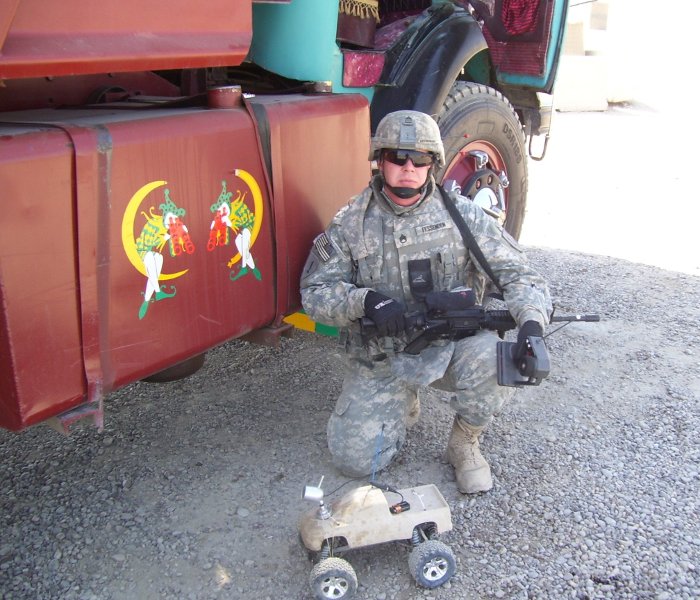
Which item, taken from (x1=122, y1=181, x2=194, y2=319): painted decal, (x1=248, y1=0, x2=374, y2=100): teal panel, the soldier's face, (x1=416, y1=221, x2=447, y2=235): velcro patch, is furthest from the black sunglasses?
(x1=122, y1=181, x2=194, y2=319): painted decal

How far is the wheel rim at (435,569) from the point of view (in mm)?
2170

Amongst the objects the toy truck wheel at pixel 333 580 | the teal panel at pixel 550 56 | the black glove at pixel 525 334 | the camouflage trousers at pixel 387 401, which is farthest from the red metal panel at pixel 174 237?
the teal panel at pixel 550 56

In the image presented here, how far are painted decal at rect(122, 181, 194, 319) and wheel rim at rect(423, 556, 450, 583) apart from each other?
1.06 m

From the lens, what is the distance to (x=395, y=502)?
7.44 ft

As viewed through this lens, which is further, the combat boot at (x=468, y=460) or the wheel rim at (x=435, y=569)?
the combat boot at (x=468, y=460)

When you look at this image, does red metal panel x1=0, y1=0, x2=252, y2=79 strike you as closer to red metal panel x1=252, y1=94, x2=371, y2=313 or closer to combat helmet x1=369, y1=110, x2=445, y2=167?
red metal panel x1=252, y1=94, x2=371, y2=313

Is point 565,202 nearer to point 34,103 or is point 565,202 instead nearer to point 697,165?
point 697,165

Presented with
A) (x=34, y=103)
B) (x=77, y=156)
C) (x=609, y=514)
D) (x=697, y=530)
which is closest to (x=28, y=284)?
(x=77, y=156)

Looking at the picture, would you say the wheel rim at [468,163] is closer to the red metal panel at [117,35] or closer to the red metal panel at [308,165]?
the red metal panel at [308,165]

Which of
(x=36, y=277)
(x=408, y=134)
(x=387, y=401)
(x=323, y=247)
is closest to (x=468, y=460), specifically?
(x=387, y=401)

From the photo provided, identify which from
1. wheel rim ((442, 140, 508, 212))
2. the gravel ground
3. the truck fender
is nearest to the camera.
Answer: the gravel ground

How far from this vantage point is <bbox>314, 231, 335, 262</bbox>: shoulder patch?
2514 mm

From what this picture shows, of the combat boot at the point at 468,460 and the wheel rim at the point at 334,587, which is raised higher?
the combat boot at the point at 468,460

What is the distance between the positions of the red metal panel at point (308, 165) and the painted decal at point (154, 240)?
1.34ft
